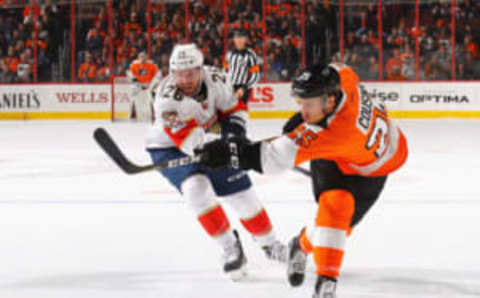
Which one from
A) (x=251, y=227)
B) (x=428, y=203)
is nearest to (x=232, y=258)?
(x=251, y=227)

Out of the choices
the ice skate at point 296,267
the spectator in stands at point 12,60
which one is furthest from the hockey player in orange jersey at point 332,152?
the spectator in stands at point 12,60

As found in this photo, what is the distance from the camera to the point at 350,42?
11461 millimetres

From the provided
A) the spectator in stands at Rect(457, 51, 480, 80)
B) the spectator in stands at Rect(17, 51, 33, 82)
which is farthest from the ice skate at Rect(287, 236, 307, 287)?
the spectator in stands at Rect(17, 51, 33, 82)

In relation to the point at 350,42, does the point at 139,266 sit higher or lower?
lower

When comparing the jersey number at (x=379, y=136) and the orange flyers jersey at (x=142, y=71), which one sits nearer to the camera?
the jersey number at (x=379, y=136)

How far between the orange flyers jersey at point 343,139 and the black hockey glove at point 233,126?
65cm

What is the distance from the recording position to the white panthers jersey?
2.74m

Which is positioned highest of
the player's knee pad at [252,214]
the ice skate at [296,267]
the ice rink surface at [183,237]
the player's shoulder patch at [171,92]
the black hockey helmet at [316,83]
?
the black hockey helmet at [316,83]

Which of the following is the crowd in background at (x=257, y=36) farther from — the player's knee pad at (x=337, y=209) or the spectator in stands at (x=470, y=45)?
the player's knee pad at (x=337, y=209)

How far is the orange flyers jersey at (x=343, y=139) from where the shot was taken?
6.77 feet

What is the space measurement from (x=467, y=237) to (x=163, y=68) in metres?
8.98

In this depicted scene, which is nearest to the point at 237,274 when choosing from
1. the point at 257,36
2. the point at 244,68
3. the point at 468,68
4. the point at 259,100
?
the point at 244,68

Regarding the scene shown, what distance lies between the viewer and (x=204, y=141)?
272 centimetres

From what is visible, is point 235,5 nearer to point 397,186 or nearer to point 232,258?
point 397,186
